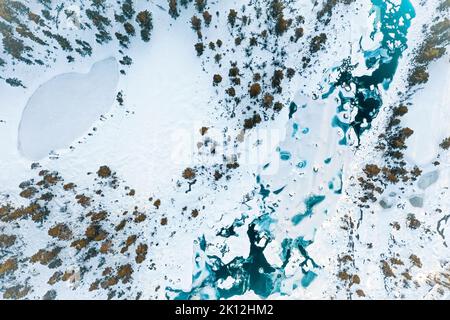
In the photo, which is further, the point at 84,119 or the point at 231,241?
the point at 231,241

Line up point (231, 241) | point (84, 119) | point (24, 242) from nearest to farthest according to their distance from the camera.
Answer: point (24, 242) < point (84, 119) < point (231, 241)

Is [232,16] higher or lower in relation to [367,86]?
higher

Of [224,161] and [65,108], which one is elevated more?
[65,108]

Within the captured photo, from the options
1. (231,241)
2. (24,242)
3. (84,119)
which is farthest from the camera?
(231,241)

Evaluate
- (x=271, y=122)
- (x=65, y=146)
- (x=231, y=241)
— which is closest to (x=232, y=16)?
(x=271, y=122)

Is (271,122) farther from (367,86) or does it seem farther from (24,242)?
(24,242)

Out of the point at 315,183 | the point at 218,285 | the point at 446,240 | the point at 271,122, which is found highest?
the point at 271,122

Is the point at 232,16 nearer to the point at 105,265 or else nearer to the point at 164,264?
the point at 164,264

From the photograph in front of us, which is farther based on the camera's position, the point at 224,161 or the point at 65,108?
the point at 224,161
